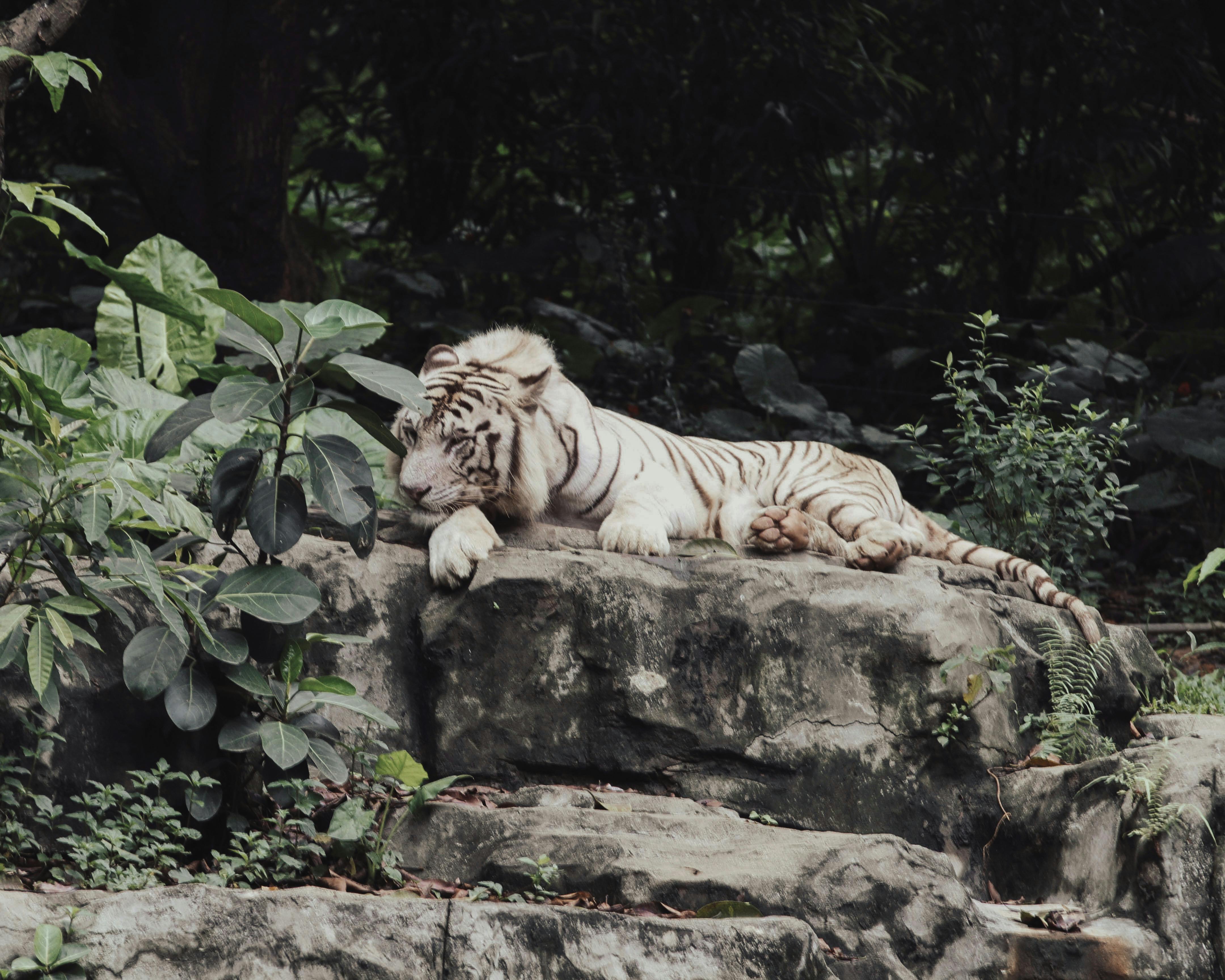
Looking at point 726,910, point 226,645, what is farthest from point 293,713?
point 726,910

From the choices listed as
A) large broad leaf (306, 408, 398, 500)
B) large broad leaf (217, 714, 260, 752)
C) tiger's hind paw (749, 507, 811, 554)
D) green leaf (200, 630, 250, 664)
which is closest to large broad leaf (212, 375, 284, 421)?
green leaf (200, 630, 250, 664)

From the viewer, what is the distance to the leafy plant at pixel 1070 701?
3.39 meters

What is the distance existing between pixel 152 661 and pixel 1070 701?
8.13 ft

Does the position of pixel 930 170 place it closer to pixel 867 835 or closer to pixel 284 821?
pixel 867 835

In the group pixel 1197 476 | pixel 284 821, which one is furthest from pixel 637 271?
pixel 284 821

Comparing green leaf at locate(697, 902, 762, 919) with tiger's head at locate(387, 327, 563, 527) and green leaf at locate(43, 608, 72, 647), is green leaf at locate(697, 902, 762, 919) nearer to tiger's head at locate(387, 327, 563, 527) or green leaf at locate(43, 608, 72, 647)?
green leaf at locate(43, 608, 72, 647)

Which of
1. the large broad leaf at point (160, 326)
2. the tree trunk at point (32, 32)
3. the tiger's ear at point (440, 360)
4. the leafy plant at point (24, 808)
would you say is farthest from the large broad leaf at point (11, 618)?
the large broad leaf at point (160, 326)

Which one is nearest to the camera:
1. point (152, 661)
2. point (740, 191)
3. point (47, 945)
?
point (47, 945)

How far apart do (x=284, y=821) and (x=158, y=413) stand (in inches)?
71.3

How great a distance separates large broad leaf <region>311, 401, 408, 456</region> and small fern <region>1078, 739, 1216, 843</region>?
2.03 meters

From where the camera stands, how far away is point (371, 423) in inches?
113

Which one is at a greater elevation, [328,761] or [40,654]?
[40,654]

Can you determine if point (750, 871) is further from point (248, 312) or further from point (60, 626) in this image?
point (248, 312)

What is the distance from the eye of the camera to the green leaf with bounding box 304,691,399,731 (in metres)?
2.75
